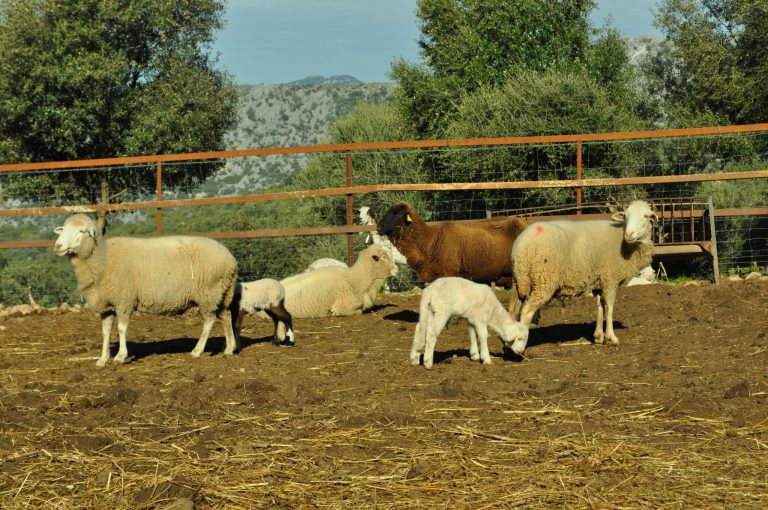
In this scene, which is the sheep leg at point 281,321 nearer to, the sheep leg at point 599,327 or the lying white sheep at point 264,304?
the lying white sheep at point 264,304

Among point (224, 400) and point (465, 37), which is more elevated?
point (465, 37)

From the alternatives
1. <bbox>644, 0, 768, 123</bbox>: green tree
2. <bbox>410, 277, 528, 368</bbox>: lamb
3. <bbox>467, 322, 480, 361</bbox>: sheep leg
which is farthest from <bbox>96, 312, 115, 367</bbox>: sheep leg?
<bbox>644, 0, 768, 123</bbox>: green tree

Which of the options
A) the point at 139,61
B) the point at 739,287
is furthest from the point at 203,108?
the point at 739,287

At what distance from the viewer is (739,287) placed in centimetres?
1240

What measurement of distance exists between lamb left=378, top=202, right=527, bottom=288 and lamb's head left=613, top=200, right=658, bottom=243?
196 centimetres

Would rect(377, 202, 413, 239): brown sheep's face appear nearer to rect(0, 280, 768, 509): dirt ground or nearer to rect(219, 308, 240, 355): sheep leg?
rect(0, 280, 768, 509): dirt ground

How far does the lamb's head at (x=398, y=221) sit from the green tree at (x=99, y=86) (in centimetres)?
1576

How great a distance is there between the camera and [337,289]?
1280 cm

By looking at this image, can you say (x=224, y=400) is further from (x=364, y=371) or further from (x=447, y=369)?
(x=447, y=369)

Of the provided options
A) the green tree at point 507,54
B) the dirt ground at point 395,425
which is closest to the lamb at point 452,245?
the dirt ground at point 395,425

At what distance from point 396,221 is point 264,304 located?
223 centimetres

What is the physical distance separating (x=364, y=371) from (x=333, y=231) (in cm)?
634

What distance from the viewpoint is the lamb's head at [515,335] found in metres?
8.22

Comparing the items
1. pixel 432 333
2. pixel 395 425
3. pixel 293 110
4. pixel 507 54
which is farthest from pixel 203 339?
pixel 293 110
